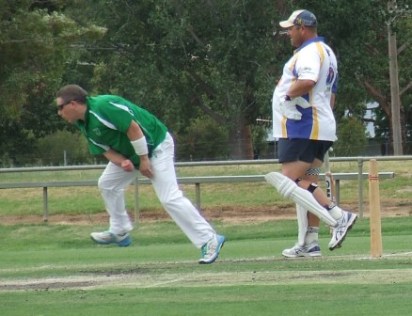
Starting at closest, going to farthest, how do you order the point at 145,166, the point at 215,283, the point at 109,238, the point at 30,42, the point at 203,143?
the point at 215,283
the point at 145,166
the point at 109,238
the point at 30,42
the point at 203,143

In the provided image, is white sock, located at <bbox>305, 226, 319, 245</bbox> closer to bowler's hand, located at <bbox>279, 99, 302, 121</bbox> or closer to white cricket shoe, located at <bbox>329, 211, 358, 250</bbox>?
white cricket shoe, located at <bbox>329, 211, 358, 250</bbox>

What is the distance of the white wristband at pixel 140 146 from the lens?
9141 mm

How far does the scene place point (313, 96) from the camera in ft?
32.2

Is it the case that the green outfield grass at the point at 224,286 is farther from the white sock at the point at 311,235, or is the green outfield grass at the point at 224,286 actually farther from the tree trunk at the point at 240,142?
the tree trunk at the point at 240,142

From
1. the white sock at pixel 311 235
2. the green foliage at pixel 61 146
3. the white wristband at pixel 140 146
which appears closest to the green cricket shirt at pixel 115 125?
the white wristband at pixel 140 146

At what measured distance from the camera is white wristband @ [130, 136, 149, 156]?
914 cm

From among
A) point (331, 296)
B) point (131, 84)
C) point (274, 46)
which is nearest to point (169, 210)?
point (331, 296)

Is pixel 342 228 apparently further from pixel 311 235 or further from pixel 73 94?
pixel 73 94

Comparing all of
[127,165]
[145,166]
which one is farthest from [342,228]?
[127,165]

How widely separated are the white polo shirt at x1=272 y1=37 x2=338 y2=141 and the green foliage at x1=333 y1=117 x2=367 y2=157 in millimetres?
41232

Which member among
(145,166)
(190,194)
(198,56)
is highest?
(198,56)

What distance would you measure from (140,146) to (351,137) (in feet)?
160

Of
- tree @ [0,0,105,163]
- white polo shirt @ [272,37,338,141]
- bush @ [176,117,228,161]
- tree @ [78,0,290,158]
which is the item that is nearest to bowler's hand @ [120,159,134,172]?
white polo shirt @ [272,37,338,141]

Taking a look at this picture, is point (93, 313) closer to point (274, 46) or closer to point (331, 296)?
point (331, 296)
